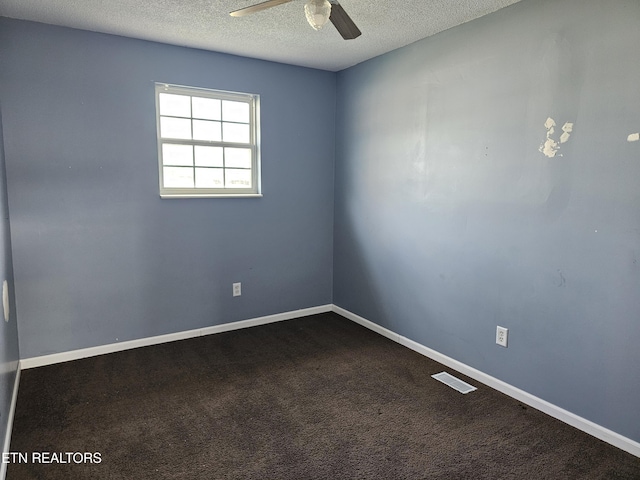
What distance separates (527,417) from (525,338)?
0.46 m

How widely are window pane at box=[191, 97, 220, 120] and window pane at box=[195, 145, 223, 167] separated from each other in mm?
269

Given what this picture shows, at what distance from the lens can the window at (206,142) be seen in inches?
137

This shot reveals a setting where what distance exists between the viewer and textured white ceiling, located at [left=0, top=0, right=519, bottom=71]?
255 cm

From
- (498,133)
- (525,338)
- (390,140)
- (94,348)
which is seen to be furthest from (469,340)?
(94,348)

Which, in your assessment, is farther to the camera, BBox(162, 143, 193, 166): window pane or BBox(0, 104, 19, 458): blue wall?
BBox(162, 143, 193, 166): window pane

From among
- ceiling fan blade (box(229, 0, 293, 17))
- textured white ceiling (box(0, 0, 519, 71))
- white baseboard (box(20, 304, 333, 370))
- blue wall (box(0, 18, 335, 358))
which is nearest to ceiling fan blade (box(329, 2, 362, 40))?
ceiling fan blade (box(229, 0, 293, 17))

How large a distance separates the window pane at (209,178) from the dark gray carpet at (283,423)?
144 cm

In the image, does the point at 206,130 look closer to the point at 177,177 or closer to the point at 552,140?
the point at 177,177

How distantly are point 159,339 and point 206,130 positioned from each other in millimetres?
1844

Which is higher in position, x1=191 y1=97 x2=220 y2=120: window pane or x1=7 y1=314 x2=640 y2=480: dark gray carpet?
x1=191 y1=97 x2=220 y2=120: window pane

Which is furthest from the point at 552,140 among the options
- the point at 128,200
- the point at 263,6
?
the point at 128,200

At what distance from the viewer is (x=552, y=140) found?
7.89 ft

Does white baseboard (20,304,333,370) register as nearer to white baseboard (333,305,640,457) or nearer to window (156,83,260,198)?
white baseboard (333,305,640,457)

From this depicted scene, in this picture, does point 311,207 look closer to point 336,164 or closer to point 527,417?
point 336,164
